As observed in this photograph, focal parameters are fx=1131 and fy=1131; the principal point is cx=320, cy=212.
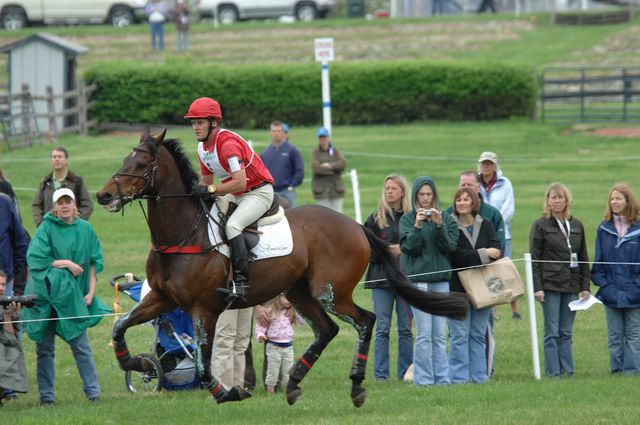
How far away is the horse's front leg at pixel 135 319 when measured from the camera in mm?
9633

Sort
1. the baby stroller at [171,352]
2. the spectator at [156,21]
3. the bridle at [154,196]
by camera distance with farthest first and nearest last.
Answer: the spectator at [156,21] < the baby stroller at [171,352] < the bridle at [154,196]

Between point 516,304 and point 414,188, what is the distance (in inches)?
192

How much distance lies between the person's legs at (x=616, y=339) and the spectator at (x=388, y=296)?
82.3 inches

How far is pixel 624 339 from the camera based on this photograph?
11.8 metres

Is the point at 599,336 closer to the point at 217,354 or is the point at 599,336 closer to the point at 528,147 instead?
the point at 217,354

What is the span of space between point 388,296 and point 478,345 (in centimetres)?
104

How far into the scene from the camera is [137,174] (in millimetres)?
9391

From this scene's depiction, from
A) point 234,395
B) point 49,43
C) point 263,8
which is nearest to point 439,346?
point 234,395

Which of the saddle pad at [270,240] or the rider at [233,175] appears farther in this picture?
the saddle pad at [270,240]

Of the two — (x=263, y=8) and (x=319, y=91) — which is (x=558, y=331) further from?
(x=263, y=8)

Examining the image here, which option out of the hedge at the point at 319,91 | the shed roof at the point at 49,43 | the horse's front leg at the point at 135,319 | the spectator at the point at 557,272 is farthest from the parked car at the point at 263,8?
the horse's front leg at the point at 135,319

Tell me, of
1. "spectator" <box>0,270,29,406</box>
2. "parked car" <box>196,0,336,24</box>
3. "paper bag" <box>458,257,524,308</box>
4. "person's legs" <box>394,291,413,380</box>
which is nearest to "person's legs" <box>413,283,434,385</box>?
"paper bag" <box>458,257,524,308</box>

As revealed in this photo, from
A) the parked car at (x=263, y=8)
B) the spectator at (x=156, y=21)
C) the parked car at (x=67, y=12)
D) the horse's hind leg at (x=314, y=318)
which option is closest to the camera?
the horse's hind leg at (x=314, y=318)

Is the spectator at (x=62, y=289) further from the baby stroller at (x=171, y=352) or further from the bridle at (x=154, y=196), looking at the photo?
the bridle at (x=154, y=196)
